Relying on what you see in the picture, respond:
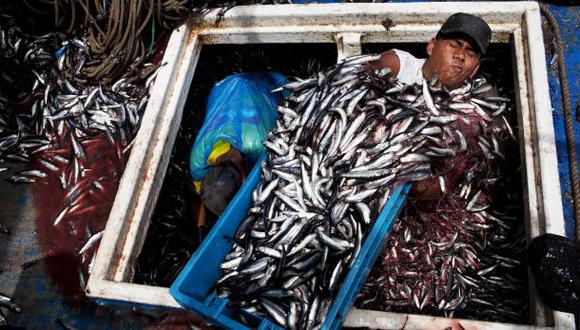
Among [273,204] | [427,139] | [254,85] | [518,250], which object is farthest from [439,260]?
[254,85]

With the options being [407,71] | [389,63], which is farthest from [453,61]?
[389,63]

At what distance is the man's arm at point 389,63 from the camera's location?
14.6ft

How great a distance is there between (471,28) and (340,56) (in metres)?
1.29

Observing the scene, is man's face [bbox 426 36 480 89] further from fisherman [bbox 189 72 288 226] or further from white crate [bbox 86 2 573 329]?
fisherman [bbox 189 72 288 226]

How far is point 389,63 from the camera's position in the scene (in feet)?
14.6

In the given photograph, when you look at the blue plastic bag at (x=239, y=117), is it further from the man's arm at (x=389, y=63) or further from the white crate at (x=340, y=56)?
the man's arm at (x=389, y=63)

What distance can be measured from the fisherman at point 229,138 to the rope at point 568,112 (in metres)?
2.65

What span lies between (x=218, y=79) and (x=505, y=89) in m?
3.10

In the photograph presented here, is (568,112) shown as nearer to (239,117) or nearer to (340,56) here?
(340,56)

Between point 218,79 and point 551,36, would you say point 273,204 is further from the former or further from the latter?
point 551,36

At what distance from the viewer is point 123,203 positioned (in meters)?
4.07

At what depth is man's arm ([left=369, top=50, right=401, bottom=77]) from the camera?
14.6 feet

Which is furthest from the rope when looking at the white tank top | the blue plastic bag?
the blue plastic bag

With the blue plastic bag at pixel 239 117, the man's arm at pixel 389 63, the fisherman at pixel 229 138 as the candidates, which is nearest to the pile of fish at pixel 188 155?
the fisherman at pixel 229 138
